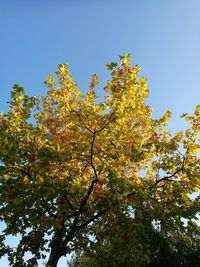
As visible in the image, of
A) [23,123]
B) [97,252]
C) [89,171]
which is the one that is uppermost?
[23,123]

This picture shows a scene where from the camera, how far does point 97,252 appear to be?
62.7ft

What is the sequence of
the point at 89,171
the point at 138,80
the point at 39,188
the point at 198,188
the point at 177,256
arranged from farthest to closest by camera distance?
the point at 177,256
the point at 89,171
the point at 198,188
the point at 138,80
the point at 39,188

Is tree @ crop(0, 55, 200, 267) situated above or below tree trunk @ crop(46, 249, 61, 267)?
above

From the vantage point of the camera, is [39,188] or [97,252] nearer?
[39,188]

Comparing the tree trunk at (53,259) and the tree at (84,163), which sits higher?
the tree at (84,163)

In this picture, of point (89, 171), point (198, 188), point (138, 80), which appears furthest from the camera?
point (89, 171)

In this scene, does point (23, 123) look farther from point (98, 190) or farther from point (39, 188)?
point (98, 190)

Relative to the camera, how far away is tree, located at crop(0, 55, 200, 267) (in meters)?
14.3

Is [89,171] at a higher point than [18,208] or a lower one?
higher

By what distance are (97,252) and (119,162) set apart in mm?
7264

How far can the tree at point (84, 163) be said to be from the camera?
47.0 ft

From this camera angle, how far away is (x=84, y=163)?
17.8 meters

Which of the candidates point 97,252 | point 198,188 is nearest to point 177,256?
point 97,252

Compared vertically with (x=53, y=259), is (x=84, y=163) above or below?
above
